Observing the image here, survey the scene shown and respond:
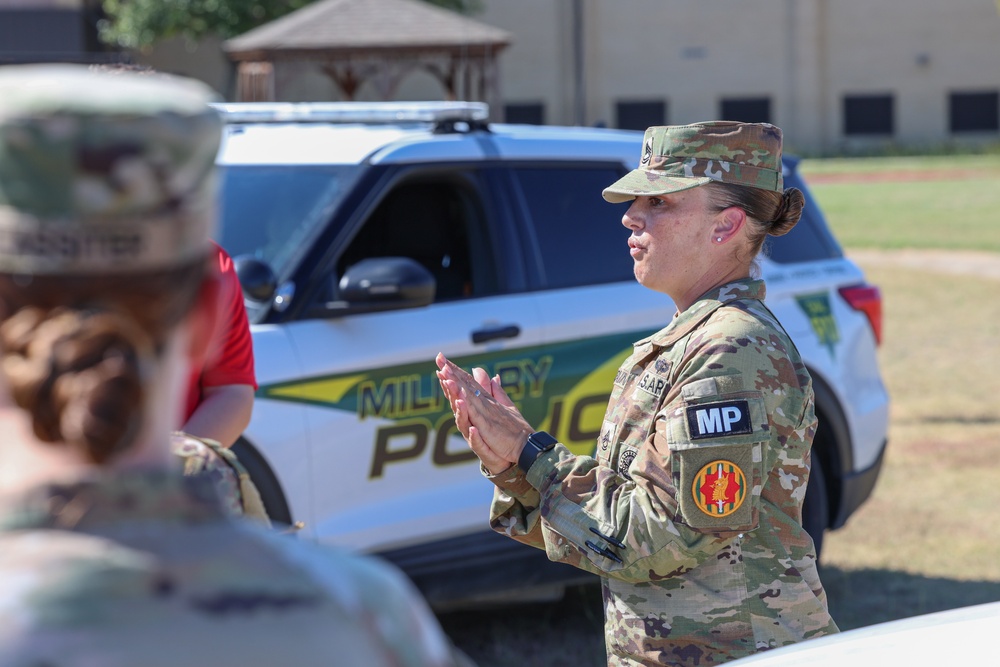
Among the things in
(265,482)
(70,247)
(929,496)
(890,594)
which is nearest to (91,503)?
(70,247)

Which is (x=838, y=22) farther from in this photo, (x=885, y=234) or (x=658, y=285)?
(x=658, y=285)

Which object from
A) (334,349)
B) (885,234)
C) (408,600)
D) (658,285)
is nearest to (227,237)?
(334,349)

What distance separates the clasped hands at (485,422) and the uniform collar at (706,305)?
31cm

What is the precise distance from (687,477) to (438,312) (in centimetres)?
231

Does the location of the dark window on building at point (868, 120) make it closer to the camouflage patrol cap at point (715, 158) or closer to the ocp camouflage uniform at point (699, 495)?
the camouflage patrol cap at point (715, 158)

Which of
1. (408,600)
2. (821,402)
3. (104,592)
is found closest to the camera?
(104,592)

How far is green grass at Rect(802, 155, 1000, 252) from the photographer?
765 inches

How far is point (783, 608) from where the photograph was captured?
2.47 meters

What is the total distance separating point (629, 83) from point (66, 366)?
44.2m

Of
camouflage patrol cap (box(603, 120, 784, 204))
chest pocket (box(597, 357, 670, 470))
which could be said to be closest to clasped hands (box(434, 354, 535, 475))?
chest pocket (box(597, 357, 670, 470))

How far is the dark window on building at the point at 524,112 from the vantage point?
1703 inches

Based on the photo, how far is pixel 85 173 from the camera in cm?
99

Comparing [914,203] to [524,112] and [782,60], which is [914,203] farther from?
[782,60]

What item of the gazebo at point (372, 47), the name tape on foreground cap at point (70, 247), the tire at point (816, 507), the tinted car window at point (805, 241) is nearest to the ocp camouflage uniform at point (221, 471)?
the name tape on foreground cap at point (70, 247)
